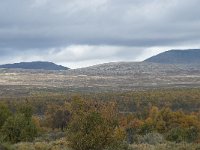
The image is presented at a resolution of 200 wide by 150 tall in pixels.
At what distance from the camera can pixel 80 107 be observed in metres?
31.4

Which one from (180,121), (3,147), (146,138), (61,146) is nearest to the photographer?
(3,147)

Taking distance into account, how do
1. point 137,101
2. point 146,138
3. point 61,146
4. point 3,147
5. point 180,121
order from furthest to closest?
1. point 137,101
2. point 180,121
3. point 146,138
4. point 61,146
5. point 3,147

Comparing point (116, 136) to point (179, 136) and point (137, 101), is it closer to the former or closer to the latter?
point (179, 136)

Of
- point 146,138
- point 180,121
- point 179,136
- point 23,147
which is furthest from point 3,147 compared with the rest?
point 180,121

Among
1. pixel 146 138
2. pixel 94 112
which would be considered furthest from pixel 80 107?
pixel 146 138

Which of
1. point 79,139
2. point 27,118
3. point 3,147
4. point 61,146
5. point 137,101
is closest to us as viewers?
point 79,139

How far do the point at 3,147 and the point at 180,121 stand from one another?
2281 inches

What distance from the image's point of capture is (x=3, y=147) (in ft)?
102

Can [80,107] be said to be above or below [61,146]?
above

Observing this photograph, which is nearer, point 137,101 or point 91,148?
point 91,148

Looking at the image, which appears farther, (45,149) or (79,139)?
(45,149)

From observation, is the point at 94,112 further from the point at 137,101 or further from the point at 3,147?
the point at 137,101

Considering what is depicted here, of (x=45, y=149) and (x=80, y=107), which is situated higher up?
(x=80, y=107)

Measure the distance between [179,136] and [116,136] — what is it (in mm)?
11691
